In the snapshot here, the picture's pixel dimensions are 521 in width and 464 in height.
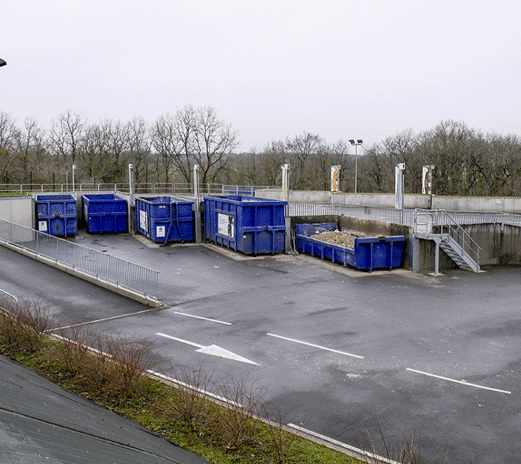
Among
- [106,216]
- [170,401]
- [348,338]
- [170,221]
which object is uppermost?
[106,216]

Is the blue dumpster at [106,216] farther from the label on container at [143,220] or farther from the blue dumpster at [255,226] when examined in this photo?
the blue dumpster at [255,226]

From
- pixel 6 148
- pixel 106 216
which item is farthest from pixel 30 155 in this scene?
pixel 106 216

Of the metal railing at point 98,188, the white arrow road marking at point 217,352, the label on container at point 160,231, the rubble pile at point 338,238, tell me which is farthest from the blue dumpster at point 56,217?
the white arrow road marking at point 217,352

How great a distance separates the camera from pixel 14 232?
2309cm

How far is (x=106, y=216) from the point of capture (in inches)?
1316

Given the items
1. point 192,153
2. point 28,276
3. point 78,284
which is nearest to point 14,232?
point 28,276

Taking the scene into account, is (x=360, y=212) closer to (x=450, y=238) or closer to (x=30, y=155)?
(x=450, y=238)

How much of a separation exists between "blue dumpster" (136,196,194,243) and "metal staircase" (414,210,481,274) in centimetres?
1306

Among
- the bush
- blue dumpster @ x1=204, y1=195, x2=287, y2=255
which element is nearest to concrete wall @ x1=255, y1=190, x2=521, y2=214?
blue dumpster @ x1=204, y1=195, x2=287, y2=255

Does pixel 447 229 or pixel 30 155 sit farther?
pixel 30 155

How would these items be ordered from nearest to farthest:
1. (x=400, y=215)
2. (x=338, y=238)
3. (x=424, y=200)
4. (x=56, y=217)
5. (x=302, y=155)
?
1. (x=400, y=215)
2. (x=338, y=238)
3. (x=56, y=217)
4. (x=424, y=200)
5. (x=302, y=155)

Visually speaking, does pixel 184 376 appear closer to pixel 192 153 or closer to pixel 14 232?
pixel 14 232

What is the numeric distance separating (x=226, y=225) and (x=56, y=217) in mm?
11384

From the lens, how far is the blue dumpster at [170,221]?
2927 centimetres
